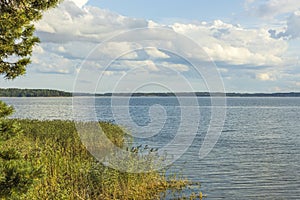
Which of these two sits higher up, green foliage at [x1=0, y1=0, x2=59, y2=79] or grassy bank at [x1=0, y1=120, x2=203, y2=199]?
green foliage at [x1=0, y1=0, x2=59, y2=79]

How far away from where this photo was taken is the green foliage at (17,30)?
30.6ft

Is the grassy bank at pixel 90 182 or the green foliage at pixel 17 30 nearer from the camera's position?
the green foliage at pixel 17 30

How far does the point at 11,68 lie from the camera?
10.0m

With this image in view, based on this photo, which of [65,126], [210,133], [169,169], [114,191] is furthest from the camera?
[210,133]

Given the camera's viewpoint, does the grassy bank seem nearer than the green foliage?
No

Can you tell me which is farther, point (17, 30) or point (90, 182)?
point (90, 182)

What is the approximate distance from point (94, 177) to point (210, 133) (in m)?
28.9

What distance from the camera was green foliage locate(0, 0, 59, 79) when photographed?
932 centimetres

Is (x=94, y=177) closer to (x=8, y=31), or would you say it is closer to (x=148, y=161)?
(x=148, y=161)

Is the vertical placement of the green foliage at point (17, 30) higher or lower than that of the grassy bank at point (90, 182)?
higher

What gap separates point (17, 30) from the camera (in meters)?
9.57

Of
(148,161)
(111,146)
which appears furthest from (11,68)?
(111,146)

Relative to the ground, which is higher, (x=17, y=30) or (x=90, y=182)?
(x=17, y=30)

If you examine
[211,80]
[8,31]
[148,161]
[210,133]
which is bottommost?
[148,161]
